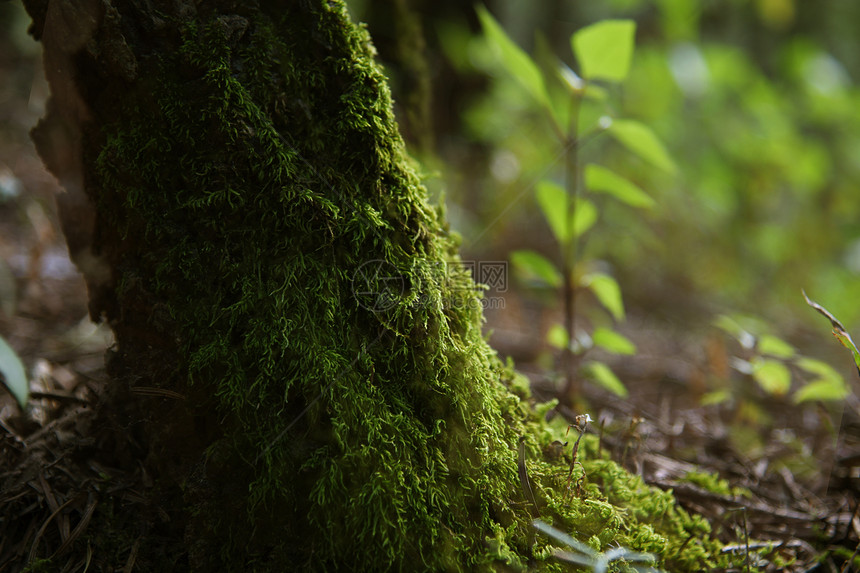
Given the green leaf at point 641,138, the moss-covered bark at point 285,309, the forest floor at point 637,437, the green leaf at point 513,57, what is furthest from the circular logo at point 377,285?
the green leaf at point 641,138

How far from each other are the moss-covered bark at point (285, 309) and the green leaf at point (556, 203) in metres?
0.91

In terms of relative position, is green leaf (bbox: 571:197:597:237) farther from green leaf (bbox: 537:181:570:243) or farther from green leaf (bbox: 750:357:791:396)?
green leaf (bbox: 750:357:791:396)

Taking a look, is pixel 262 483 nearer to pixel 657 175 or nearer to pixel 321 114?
pixel 321 114

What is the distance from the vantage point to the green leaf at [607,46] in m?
1.68

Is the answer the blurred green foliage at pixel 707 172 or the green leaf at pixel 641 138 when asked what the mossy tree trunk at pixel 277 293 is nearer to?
the green leaf at pixel 641 138

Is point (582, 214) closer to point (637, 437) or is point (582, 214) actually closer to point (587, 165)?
point (587, 165)

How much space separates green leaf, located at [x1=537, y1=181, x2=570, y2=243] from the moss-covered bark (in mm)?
913

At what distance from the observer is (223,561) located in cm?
110

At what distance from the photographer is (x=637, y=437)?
5.06 ft

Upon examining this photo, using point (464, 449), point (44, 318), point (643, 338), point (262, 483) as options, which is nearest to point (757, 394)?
point (643, 338)

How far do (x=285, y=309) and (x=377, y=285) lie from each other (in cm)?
22

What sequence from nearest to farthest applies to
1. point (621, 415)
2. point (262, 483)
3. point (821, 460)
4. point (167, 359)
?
point (262, 483)
point (167, 359)
point (821, 460)
point (621, 415)

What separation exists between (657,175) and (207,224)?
4441 mm

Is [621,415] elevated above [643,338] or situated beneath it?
elevated above
